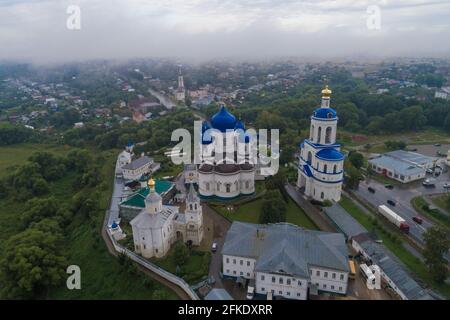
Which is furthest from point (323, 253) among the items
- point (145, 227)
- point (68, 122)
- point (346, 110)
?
point (68, 122)

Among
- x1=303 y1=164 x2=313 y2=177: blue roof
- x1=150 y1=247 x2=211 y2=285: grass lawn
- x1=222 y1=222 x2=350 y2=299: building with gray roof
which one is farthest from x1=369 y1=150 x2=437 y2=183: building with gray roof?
x1=150 y1=247 x2=211 y2=285: grass lawn

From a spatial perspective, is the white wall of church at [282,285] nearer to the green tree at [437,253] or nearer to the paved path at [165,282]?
the paved path at [165,282]

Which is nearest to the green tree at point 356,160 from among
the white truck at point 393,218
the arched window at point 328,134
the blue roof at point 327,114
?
the arched window at point 328,134

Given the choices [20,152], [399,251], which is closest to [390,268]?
[399,251]

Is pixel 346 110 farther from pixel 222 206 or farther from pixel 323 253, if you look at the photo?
pixel 323 253

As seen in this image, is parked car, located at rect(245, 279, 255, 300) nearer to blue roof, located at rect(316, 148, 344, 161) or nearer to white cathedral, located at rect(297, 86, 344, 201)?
white cathedral, located at rect(297, 86, 344, 201)

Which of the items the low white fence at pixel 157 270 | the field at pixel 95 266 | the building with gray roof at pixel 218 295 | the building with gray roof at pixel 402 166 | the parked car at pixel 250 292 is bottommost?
the field at pixel 95 266

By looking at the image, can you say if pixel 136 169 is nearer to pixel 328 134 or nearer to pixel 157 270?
pixel 157 270
